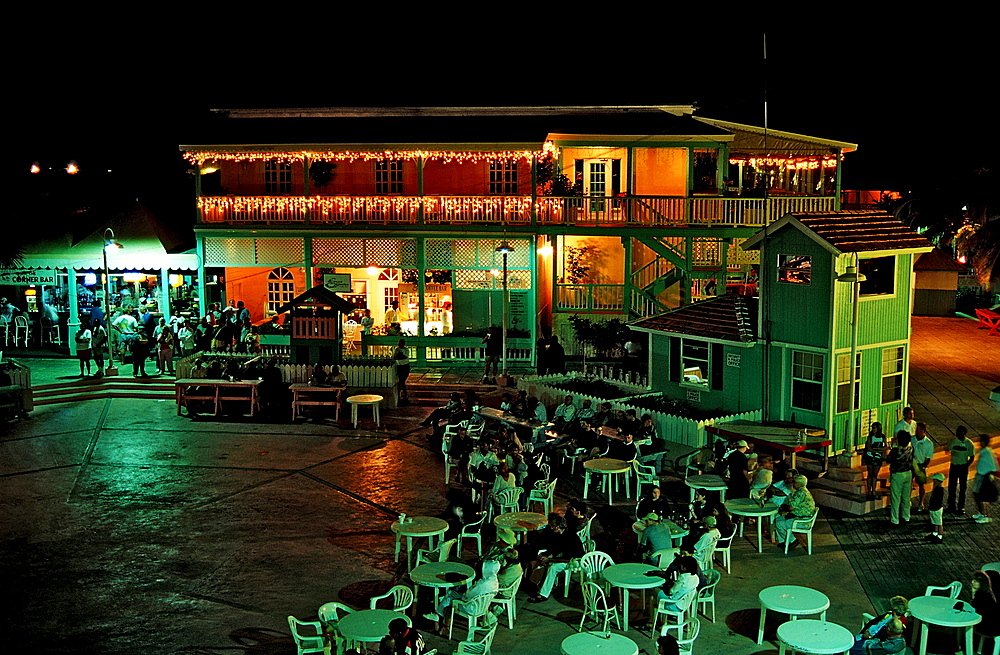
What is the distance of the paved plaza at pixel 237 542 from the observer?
11609 millimetres

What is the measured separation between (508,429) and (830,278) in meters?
6.81

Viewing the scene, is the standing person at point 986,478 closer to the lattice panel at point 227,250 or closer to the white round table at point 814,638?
the white round table at point 814,638

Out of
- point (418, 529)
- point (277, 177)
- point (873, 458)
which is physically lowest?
point (418, 529)

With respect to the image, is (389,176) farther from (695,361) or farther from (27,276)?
(695,361)

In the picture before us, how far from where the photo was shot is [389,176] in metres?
30.4

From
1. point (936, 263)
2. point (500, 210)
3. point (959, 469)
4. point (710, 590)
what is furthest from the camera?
point (936, 263)

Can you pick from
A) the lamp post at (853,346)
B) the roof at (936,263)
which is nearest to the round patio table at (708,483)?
the lamp post at (853,346)

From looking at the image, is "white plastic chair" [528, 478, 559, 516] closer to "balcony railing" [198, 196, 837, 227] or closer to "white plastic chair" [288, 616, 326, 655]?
"white plastic chair" [288, 616, 326, 655]

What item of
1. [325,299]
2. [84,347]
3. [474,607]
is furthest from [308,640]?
[84,347]

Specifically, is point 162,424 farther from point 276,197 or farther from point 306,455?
point 276,197

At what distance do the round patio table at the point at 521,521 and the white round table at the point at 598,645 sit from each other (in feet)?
10.4

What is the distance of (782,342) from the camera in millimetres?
19031

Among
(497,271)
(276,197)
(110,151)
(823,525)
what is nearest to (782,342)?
(823,525)

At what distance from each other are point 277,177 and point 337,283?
17.9ft
